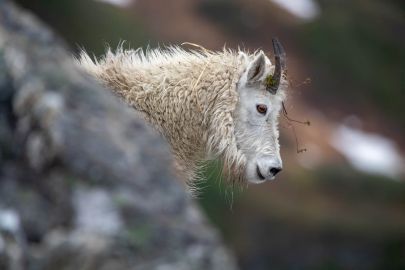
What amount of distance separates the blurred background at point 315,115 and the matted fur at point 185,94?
8.12 meters

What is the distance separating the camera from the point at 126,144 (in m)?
3.43

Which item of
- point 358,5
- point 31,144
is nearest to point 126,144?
point 31,144

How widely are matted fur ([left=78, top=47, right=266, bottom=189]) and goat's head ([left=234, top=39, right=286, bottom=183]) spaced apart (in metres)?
0.06

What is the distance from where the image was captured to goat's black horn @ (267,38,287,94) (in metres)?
7.82

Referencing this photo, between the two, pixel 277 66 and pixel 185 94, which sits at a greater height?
pixel 277 66

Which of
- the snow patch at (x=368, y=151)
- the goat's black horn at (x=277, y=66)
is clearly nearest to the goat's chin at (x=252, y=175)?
the goat's black horn at (x=277, y=66)

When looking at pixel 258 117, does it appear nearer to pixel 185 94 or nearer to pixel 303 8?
pixel 185 94

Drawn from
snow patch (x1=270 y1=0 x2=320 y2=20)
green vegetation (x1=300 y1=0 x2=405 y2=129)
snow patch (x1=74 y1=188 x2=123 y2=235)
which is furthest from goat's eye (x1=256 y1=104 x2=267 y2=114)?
snow patch (x1=270 y1=0 x2=320 y2=20)

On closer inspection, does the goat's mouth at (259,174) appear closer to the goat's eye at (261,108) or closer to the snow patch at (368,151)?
the goat's eye at (261,108)

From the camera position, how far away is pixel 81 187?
330 centimetres

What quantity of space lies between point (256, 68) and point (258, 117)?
39cm

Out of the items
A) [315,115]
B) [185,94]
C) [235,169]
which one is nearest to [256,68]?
[185,94]

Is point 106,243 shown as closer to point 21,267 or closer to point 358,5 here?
point 21,267

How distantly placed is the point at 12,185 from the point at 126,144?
40 centimetres
